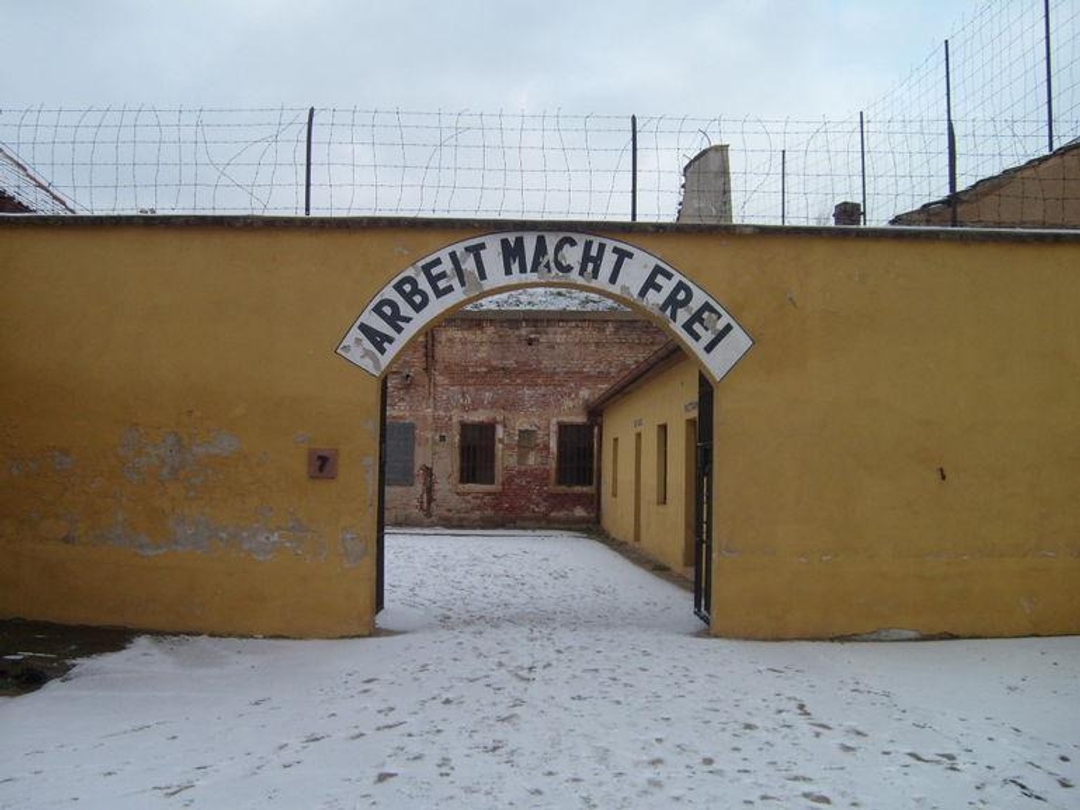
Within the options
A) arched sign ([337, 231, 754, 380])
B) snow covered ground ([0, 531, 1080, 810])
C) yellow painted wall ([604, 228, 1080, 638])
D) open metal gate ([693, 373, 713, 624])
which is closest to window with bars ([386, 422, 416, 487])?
snow covered ground ([0, 531, 1080, 810])

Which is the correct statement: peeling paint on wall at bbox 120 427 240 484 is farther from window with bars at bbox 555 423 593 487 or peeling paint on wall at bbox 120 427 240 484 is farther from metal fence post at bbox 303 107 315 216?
window with bars at bbox 555 423 593 487

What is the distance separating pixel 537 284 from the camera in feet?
23.9

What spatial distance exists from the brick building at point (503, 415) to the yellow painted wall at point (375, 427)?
14.5 m

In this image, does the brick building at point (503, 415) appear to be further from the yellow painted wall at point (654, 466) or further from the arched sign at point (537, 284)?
the arched sign at point (537, 284)

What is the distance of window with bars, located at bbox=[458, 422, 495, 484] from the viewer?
22.0 metres

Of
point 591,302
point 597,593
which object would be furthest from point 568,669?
point 591,302

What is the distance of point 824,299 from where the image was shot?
24.0 ft

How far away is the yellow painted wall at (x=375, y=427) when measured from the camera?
23.2ft

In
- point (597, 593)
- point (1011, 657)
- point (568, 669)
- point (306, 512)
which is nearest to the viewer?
point (568, 669)

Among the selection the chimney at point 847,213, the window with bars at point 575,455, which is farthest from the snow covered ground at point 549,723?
the window with bars at point 575,455

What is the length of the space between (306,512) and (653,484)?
27.2ft

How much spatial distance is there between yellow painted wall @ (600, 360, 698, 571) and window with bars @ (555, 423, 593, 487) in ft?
4.90

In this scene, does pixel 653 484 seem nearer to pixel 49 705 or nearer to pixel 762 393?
pixel 762 393

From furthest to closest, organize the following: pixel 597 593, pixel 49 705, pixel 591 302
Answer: pixel 591 302 < pixel 597 593 < pixel 49 705
